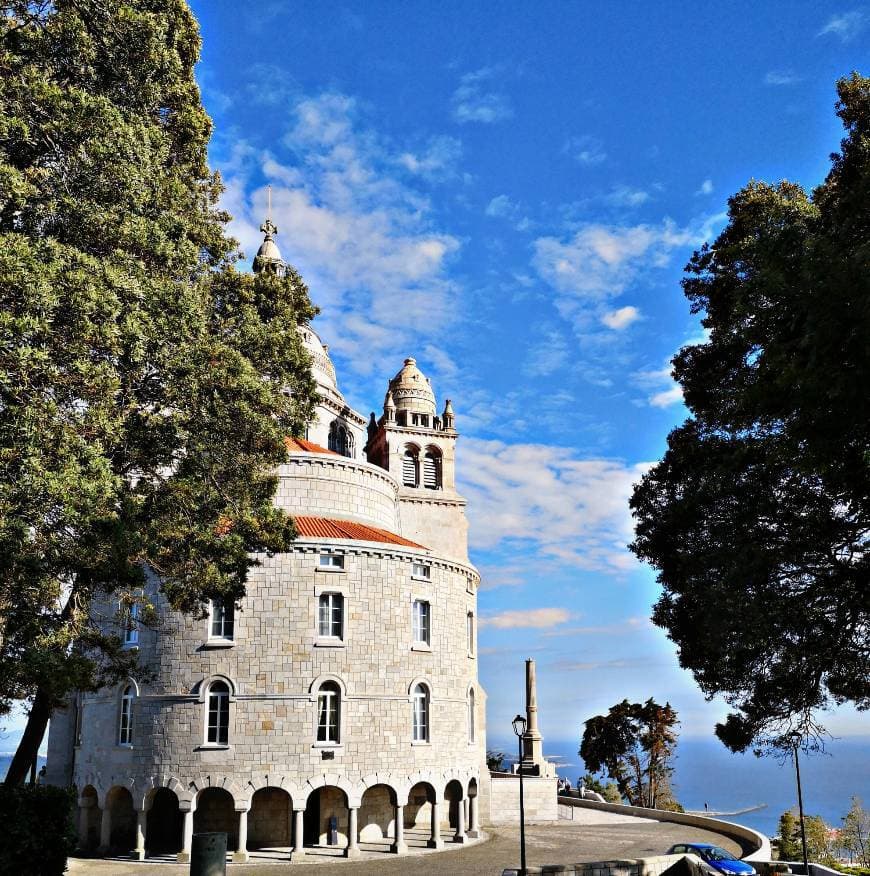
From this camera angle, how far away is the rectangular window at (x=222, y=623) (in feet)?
100

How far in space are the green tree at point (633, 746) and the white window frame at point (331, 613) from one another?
33436 mm

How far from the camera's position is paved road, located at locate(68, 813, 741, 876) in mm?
26609

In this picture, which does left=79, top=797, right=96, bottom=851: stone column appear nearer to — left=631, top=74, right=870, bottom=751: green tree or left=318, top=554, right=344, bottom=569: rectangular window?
left=318, top=554, right=344, bottom=569: rectangular window

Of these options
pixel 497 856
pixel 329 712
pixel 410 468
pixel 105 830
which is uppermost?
pixel 410 468

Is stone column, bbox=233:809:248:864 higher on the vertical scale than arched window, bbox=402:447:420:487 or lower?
lower

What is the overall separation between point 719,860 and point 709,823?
50.1 ft

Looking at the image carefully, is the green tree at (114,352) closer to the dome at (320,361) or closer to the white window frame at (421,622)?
the white window frame at (421,622)

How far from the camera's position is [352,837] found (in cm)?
2945

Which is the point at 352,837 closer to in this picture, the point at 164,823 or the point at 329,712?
the point at 329,712

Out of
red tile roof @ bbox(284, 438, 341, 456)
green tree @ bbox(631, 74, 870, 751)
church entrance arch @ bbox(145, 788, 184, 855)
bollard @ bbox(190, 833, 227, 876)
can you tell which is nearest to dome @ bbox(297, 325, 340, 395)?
red tile roof @ bbox(284, 438, 341, 456)

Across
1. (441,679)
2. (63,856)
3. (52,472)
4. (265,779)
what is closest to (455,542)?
(441,679)

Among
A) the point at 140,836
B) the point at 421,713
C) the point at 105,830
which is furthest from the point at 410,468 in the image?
the point at 140,836

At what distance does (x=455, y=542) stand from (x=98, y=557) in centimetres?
3351

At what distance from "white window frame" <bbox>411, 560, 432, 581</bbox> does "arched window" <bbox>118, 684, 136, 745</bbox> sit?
462 inches
